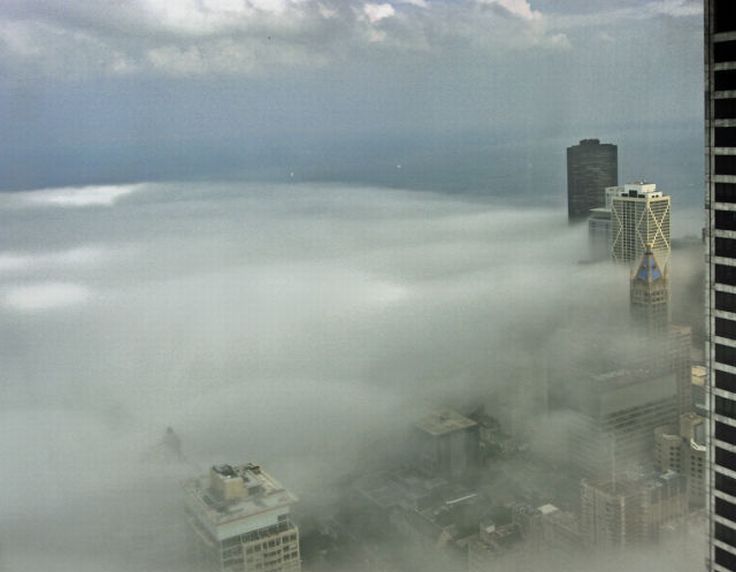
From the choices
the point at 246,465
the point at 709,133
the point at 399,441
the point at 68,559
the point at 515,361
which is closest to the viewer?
the point at 709,133

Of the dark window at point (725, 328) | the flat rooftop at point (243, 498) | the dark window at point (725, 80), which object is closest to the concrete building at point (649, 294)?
the flat rooftop at point (243, 498)

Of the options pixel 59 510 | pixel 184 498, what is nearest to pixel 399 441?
pixel 184 498

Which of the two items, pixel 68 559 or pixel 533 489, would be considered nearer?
pixel 68 559

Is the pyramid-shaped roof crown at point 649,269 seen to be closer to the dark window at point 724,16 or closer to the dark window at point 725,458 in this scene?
the dark window at point 725,458

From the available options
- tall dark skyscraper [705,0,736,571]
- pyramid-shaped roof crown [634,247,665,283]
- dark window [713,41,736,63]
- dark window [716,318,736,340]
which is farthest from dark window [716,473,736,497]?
pyramid-shaped roof crown [634,247,665,283]

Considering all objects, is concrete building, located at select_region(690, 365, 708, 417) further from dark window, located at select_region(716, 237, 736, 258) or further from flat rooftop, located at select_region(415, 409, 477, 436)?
dark window, located at select_region(716, 237, 736, 258)

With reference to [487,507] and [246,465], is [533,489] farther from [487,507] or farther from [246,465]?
[246,465]

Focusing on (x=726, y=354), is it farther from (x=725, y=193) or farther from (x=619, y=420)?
(x=619, y=420)
